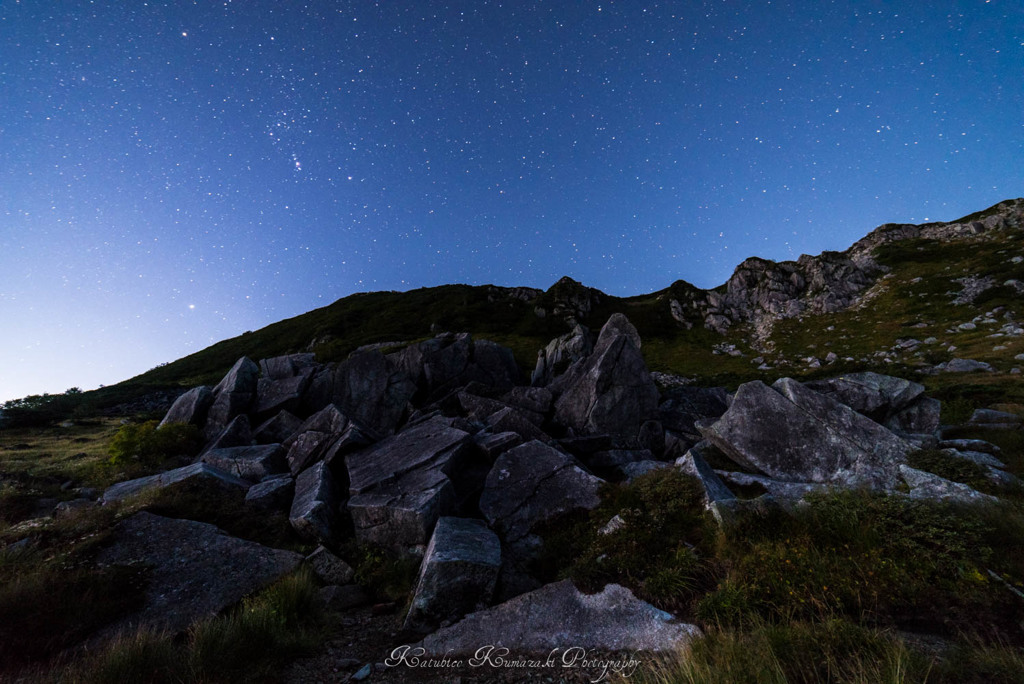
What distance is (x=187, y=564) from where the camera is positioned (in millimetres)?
10734

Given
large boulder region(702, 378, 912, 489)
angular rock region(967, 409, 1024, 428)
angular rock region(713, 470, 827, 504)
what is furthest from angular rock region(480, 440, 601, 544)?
angular rock region(967, 409, 1024, 428)

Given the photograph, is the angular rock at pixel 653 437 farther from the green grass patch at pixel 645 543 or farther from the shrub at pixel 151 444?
the shrub at pixel 151 444

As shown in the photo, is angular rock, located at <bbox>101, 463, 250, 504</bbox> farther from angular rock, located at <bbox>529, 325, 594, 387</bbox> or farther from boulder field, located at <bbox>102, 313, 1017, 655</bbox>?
angular rock, located at <bbox>529, 325, 594, 387</bbox>

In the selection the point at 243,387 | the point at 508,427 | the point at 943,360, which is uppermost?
the point at 243,387

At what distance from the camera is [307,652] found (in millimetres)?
7730

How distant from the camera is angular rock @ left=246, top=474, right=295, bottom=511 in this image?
14.0m

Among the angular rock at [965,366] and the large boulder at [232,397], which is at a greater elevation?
the large boulder at [232,397]

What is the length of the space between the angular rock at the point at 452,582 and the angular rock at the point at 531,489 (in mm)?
1939

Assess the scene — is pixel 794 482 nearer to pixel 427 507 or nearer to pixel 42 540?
pixel 427 507

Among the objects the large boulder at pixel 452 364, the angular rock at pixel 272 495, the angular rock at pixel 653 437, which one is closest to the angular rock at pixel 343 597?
the angular rock at pixel 272 495

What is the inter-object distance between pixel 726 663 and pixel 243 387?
28244mm

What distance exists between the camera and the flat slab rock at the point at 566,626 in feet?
22.9

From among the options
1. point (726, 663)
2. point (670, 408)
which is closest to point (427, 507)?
point (726, 663)

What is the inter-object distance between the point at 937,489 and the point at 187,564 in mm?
20489
